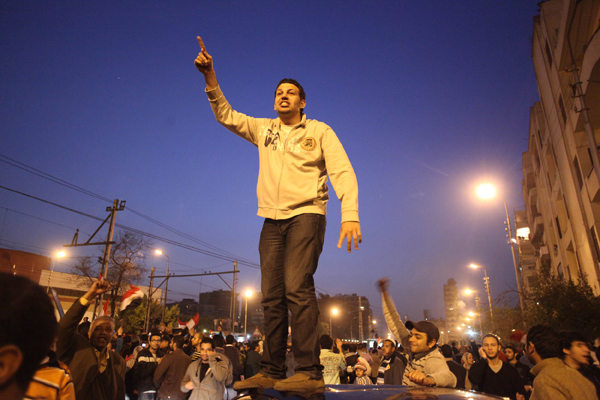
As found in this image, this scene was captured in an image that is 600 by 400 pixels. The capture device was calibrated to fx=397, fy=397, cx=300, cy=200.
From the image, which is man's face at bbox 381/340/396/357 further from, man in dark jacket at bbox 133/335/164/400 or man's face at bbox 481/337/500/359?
man in dark jacket at bbox 133/335/164/400

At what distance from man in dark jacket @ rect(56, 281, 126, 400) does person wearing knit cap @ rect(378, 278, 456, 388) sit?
2.80 metres

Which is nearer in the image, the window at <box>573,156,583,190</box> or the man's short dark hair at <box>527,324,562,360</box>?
the man's short dark hair at <box>527,324,562,360</box>

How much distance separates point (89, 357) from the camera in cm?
425

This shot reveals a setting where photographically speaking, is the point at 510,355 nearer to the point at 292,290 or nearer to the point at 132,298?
the point at 132,298

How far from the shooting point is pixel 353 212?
2.93 m

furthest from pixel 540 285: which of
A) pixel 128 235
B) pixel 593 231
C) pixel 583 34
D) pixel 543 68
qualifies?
pixel 128 235

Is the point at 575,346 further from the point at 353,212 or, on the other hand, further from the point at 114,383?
the point at 114,383

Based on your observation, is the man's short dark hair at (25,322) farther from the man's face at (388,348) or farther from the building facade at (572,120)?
the building facade at (572,120)

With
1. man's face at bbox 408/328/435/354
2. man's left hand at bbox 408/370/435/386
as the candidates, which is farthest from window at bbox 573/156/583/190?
man's left hand at bbox 408/370/435/386

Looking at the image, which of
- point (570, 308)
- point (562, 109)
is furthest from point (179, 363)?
point (562, 109)

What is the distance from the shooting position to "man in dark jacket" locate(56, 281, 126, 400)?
13.1ft

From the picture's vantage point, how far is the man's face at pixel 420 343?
13.1 ft

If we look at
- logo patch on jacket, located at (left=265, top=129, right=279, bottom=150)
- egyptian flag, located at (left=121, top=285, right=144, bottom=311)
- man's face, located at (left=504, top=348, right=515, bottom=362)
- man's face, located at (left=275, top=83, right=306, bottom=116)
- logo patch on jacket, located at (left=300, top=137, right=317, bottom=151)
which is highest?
man's face, located at (left=275, top=83, right=306, bottom=116)

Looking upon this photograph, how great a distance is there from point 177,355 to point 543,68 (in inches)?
911
